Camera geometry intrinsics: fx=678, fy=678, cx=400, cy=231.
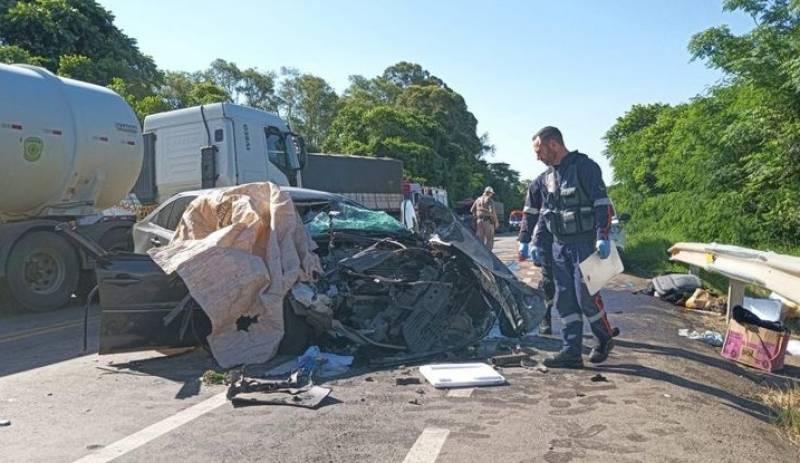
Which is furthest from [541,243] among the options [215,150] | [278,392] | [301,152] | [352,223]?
[301,152]

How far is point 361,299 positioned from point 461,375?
4.20ft

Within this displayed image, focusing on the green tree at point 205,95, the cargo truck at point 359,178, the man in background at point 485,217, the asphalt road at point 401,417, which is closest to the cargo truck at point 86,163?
the asphalt road at point 401,417

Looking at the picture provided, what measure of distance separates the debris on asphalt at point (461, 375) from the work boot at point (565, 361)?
0.52 meters

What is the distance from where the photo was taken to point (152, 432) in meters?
3.96

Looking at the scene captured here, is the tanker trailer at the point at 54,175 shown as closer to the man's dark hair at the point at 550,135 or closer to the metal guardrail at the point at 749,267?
the man's dark hair at the point at 550,135

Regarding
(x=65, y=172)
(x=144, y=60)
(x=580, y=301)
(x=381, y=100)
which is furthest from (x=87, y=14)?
(x=381, y=100)

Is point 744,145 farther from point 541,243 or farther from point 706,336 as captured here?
point 541,243

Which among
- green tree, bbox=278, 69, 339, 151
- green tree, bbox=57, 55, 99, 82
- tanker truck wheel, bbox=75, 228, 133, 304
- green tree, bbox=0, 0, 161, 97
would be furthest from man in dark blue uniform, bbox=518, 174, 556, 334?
green tree, bbox=278, 69, 339, 151

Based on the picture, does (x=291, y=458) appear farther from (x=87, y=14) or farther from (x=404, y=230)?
(x=87, y=14)

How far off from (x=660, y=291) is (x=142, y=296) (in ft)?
24.3

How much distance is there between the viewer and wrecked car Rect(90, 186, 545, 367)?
Answer: 546 centimetres

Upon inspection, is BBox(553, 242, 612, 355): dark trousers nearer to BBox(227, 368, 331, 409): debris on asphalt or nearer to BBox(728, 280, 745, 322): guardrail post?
BBox(227, 368, 331, 409): debris on asphalt

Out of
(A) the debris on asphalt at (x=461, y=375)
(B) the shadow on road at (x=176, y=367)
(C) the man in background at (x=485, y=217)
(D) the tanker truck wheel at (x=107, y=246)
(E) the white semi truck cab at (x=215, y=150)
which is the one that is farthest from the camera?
(C) the man in background at (x=485, y=217)

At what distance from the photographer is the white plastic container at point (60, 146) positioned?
28.0 feet
